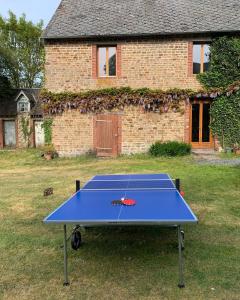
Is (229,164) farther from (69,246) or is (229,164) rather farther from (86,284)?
(86,284)

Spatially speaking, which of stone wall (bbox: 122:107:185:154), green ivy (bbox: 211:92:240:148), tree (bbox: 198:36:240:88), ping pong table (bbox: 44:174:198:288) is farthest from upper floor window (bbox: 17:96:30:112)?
ping pong table (bbox: 44:174:198:288)

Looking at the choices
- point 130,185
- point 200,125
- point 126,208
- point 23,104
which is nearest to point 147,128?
point 200,125

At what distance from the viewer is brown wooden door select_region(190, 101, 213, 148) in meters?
17.1

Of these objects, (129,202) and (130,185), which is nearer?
(129,202)

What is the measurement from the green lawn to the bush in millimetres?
6709

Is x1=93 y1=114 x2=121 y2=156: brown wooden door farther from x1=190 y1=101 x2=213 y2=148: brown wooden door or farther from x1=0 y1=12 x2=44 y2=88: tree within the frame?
x1=0 y1=12 x2=44 y2=88: tree

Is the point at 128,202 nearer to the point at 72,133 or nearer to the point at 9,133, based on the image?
the point at 72,133

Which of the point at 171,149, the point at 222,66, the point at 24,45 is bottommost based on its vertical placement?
the point at 171,149

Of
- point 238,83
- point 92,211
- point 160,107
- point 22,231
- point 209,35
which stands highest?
point 209,35

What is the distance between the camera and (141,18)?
17.4 m

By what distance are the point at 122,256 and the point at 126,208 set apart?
1.03 metres

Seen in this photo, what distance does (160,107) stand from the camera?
663 inches

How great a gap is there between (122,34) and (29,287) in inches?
565

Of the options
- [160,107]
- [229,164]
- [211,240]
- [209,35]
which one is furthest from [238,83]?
[211,240]
